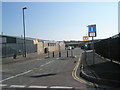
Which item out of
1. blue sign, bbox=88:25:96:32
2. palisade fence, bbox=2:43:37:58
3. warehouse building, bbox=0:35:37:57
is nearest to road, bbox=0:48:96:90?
blue sign, bbox=88:25:96:32

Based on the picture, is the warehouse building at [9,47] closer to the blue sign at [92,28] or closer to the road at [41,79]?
the road at [41,79]

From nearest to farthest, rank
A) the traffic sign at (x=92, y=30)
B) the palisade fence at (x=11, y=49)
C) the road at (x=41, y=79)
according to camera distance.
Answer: the road at (x=41, y=79) < the traffic sign at (x=92, y=30) < the palisade fence at (x=11, y=49)

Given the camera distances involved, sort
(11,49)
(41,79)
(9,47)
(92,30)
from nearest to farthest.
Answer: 1. (41,79)
2. (92,30)
3. (9,47)
4. (11,49)

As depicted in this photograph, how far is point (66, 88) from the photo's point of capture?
24.4 ft

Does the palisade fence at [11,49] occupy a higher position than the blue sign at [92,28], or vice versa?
the blue sign at [92,28]

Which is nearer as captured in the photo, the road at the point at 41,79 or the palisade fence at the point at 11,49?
the road at the point at 41,79

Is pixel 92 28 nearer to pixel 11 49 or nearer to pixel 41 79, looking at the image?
pixel 41 79

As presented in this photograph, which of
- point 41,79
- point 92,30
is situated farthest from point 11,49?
point 41,79

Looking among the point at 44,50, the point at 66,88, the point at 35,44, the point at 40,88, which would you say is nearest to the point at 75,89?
the point at 66,88

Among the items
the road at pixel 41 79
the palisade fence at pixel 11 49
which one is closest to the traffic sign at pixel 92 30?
the road at pixel 41 79

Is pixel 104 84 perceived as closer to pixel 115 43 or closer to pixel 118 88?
pixel 118 88

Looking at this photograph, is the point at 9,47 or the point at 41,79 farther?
the point at 9,47

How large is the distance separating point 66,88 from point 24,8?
2410 centimetres

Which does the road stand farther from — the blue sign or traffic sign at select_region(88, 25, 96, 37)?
the blue sign
